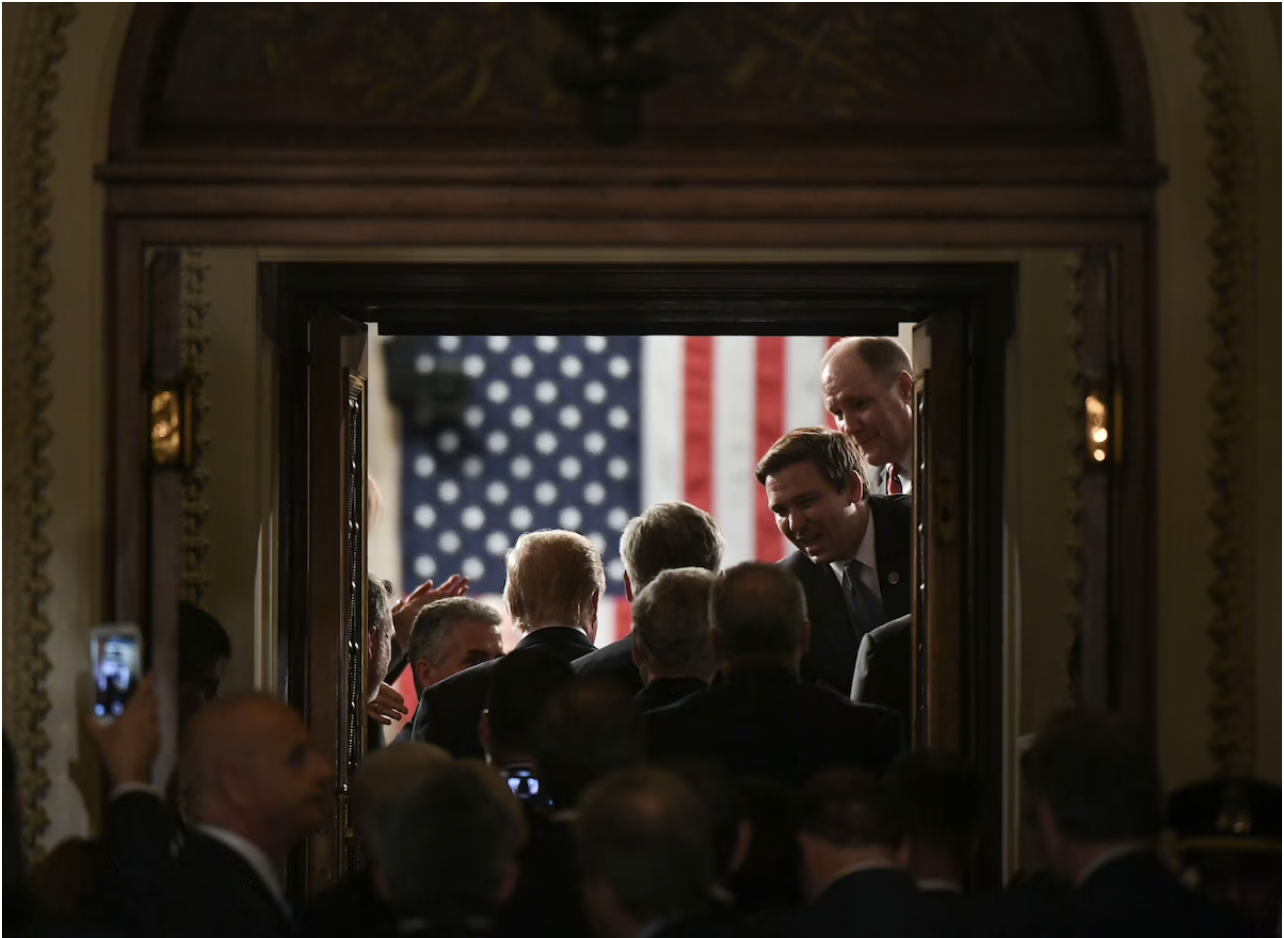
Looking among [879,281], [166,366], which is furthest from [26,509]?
[879,281]

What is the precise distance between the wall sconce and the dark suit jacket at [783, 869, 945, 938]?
1.67 meters

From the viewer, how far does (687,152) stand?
5012mm

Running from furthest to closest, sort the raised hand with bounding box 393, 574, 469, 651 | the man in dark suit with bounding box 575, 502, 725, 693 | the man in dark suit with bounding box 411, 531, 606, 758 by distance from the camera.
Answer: the raised hand with bounding box 393, 574, 469, 651 < the man in dark suit with bounding box 575, 502, 725, 693 < the man in dark suit with bounding box 411, 531, 606, 758

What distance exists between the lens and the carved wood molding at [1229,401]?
193 inches

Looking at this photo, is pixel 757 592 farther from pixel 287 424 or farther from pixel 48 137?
pixel 48 137

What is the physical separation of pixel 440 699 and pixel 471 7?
168 cm

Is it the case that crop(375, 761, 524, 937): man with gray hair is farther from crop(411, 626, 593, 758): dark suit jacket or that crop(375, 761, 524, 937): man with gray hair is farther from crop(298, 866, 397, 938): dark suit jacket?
crop(411, 626, 593, 758): dark suit jacket

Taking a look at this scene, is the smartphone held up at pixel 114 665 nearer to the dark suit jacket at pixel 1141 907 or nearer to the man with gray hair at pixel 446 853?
the man with gray hair at pixel 446 853

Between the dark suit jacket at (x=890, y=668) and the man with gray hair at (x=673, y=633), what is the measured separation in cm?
113

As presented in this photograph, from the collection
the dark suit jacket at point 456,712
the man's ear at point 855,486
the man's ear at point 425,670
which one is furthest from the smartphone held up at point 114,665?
the man's ear at point 855,486

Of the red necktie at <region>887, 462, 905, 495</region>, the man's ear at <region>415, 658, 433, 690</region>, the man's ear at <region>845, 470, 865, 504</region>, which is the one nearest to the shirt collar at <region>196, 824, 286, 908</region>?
the man's ear at <region>415, 658, 433, 690</region>

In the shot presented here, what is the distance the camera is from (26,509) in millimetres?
4918

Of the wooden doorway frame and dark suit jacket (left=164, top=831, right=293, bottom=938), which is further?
the wooden doorway frame

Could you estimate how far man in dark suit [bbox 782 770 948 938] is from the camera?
3.55 m
